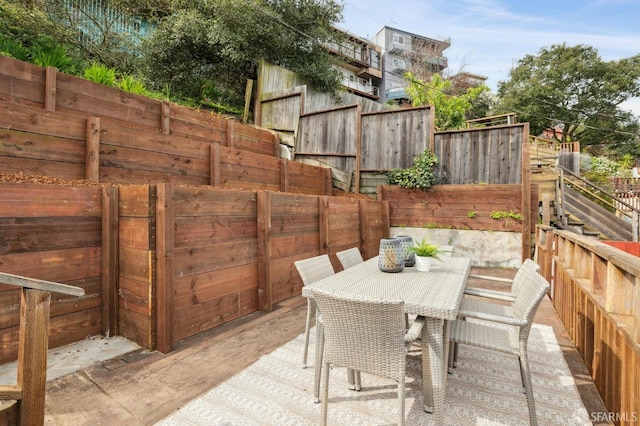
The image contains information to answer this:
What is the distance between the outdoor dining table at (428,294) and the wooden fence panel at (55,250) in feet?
6.18

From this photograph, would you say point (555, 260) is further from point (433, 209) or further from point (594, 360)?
point (433, 209)

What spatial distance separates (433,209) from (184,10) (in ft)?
26.9

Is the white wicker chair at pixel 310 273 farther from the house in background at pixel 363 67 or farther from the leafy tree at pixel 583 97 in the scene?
the leafy tree at pixel 583 97

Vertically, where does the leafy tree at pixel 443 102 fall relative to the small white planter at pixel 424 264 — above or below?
above

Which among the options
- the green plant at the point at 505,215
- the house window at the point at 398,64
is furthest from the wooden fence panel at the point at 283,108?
the house window at the point at 398,64

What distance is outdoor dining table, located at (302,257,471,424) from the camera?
153cm

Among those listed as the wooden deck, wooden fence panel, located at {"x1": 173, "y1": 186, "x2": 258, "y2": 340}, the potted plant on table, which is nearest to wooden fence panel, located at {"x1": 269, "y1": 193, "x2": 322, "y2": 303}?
wooden fence panel, located at {"x1": 173, "y1": 186, "x2": 258, "y2": 340}

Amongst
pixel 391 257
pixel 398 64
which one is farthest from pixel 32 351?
pixel 398 64

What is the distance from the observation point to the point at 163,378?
203 cm

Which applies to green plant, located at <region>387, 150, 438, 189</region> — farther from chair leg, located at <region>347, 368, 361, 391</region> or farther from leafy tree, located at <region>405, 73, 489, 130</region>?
chair leg, located at <region>347, 368, 361, 391</region>

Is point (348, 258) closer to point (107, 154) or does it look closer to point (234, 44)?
point (107, 154)

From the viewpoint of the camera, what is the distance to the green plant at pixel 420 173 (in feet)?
20.5

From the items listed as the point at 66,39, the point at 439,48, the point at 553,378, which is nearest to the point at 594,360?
the point at 553,378

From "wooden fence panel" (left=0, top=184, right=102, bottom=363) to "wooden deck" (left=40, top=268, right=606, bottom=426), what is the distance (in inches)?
20.1
